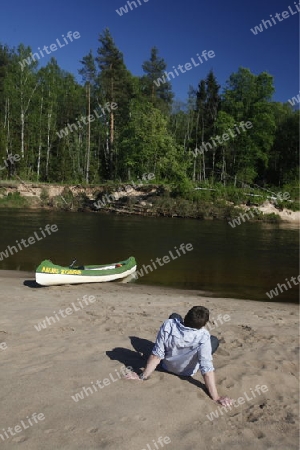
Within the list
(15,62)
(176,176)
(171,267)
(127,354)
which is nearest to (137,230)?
(171,267)

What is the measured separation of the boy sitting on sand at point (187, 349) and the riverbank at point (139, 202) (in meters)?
34.4

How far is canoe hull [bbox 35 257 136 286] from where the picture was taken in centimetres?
1230

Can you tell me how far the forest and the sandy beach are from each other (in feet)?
110

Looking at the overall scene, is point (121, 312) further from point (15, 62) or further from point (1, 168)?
point (15, 62)

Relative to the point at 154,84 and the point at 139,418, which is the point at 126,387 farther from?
the point at 154,84

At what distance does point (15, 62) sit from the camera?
47.2 metres

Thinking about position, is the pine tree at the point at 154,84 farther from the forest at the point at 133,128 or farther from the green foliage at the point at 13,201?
the green foliage at the point at 13,201

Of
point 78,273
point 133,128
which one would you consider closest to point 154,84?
point 133,128

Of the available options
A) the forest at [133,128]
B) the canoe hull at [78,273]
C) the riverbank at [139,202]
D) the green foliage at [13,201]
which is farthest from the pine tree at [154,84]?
the canoe hull at [78,273]

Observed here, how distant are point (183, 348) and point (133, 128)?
135ft

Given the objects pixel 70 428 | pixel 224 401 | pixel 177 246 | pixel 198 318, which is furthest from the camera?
pixel 177 246

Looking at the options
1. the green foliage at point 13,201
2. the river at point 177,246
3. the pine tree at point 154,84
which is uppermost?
the pine tree at point 154,84

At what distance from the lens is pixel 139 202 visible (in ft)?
136

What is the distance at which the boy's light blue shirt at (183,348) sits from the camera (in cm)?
562
